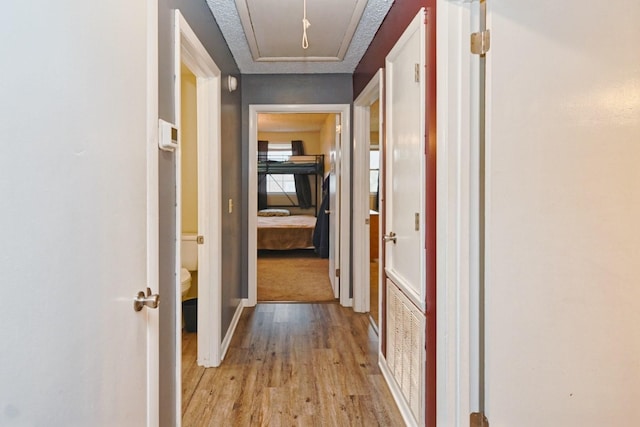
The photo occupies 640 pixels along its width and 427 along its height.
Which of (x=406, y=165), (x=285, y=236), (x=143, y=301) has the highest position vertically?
(x=406, y=165)

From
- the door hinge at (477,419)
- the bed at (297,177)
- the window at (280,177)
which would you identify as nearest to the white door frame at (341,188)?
the door hinge at (477,419)

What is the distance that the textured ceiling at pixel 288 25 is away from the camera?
2.28 meters

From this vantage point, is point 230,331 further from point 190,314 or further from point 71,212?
point 71,212

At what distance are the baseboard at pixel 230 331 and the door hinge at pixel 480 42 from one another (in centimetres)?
237

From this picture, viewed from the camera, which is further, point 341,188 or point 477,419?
point 341,188

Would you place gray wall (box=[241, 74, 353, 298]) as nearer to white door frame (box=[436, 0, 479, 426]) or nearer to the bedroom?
the bedroom

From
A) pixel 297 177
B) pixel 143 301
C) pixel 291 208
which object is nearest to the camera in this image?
pixel 143 301

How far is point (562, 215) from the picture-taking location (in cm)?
112

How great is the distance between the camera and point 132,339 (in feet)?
3.52

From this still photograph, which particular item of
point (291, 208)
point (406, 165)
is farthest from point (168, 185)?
point (291, 208)

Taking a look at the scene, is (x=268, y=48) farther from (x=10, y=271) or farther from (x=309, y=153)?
(x=309, y=153)

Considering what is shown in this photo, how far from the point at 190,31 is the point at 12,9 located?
1316 mm

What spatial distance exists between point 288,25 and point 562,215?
85.9 inches

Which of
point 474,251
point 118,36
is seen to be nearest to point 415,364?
point 474,251
